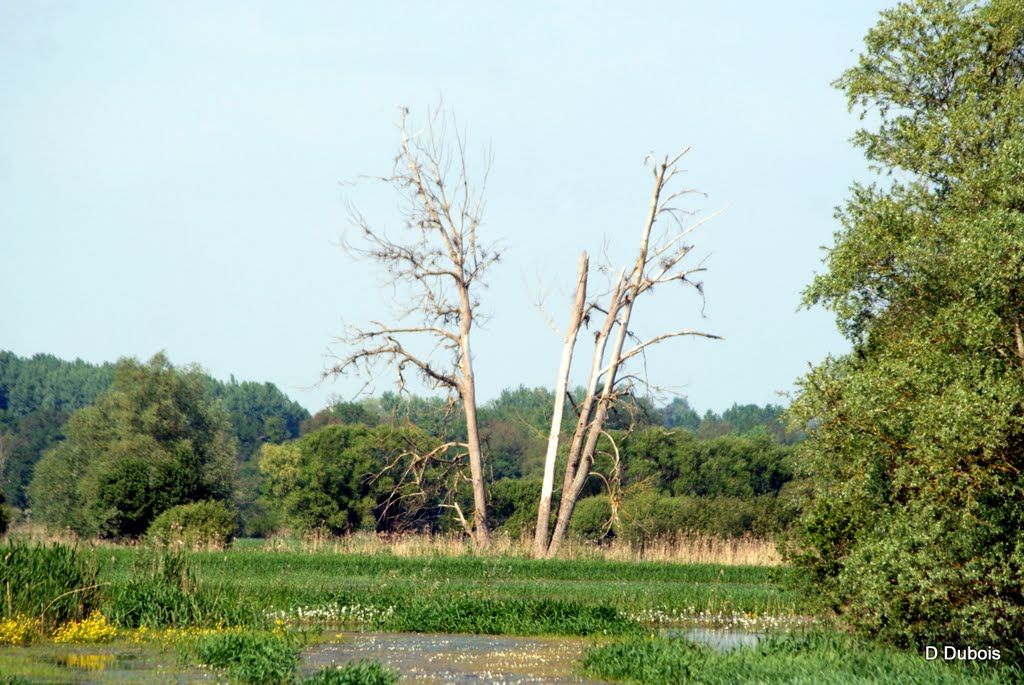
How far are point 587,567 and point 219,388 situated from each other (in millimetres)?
128825

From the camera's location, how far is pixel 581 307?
131ft

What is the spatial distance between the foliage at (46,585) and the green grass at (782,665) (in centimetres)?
778

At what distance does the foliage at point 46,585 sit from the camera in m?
17.5

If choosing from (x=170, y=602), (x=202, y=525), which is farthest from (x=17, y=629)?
(x=202, y=525)

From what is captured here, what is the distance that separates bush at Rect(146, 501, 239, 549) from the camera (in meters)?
35.2

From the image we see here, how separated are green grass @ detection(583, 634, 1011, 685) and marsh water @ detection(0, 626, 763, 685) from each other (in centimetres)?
55

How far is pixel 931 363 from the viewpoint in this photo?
50.9ft

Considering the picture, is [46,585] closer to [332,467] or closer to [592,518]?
[592,518]

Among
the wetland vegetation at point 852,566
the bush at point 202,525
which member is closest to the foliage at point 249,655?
the wetland vegetation at point 852,566

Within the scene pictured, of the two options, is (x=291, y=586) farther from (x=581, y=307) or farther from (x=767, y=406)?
(x=767, y=406)

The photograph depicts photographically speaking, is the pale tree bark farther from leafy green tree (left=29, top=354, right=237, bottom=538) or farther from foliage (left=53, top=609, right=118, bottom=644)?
foliage (left=53, top=609, right=118, bottom=644)

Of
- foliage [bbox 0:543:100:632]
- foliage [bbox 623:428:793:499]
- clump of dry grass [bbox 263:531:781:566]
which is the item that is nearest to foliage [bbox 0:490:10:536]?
clump of dry grass [bbox 263:531:781:566]

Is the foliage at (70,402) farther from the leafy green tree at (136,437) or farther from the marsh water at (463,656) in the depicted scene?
the marsh water at (463,656)

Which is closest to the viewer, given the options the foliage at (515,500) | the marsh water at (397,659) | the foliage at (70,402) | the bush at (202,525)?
the marsh water at (397,659)
